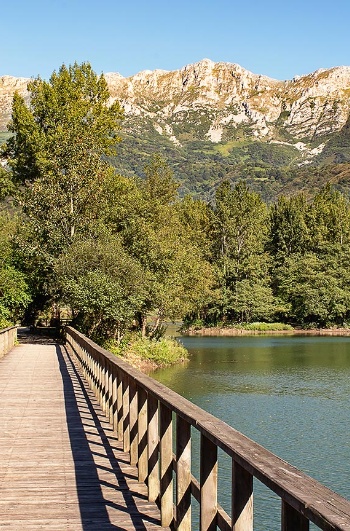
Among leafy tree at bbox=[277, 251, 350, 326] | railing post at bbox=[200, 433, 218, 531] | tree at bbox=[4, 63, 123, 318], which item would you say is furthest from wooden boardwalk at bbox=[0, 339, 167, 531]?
leafy tree at bbox=[277, 251, 350, 326]

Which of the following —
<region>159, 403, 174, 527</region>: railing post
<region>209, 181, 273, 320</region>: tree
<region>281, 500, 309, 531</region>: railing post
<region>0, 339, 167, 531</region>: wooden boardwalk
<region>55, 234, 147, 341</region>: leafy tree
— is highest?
<region>209, 181, 273, 320</region>: tree

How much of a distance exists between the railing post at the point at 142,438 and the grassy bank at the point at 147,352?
24608 millimetres

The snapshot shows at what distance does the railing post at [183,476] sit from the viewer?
5195 millimetres

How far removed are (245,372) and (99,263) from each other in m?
9.91

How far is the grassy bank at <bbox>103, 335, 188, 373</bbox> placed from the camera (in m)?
33.4

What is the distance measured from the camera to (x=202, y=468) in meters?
4.61

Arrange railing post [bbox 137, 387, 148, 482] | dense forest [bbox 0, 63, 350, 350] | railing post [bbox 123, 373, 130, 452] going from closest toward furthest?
railing post [bbox 137, 387, 148, 482], railing post [bbox 123, 373, 130, 452], dense forest [bbox 0, 63, 350, 350]

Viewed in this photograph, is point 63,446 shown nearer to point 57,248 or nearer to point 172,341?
point 57,248

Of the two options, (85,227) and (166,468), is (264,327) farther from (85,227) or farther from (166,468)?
(166,468)

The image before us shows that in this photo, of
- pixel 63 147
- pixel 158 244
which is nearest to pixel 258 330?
pixel 158 244

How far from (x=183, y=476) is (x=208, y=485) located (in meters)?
0.72

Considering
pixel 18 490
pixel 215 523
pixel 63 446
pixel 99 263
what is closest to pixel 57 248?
pixel 99 263

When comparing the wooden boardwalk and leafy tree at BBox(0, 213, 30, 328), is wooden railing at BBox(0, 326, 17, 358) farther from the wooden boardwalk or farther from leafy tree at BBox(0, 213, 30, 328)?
the wooden boardwalk

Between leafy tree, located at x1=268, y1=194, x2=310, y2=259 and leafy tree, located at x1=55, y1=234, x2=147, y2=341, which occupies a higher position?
leafy tree, located at x1=268, y1=194, x2=310, y2=259
